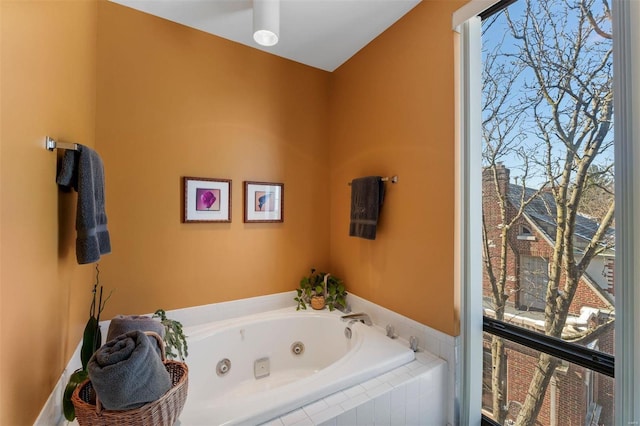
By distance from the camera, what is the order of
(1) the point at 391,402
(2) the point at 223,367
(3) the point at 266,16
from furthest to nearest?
(2) the point at 223,367 < (3) the point at 266,16 < (1) the point at 391,402

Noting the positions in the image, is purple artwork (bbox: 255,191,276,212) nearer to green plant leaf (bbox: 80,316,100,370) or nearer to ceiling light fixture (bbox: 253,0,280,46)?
ceiling light fixture (bbox: 253,0,280,46)

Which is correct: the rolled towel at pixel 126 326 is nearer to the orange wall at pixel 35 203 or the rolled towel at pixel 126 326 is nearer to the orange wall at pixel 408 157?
the orange wall at pixel 35 203

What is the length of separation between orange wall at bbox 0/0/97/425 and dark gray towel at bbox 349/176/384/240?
1.67 meters

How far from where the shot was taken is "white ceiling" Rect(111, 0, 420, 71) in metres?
1.83

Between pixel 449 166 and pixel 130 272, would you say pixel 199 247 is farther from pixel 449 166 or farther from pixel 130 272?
pixel 449 166

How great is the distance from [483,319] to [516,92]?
47.0 inches

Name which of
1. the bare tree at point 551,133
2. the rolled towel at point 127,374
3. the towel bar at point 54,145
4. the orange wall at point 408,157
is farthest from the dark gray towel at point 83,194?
the bare tree at point 551,133

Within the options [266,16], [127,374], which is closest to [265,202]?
[266,16]

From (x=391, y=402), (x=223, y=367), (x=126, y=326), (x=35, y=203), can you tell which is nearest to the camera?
(x=35, y=203)

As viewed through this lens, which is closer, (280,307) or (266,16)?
(266,16)

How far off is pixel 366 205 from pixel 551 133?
110 cm

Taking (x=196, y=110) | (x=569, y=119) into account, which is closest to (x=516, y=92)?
(x=569, y=119)

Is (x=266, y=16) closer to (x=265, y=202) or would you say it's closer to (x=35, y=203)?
(x=265, y=202)

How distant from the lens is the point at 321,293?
2455mm
